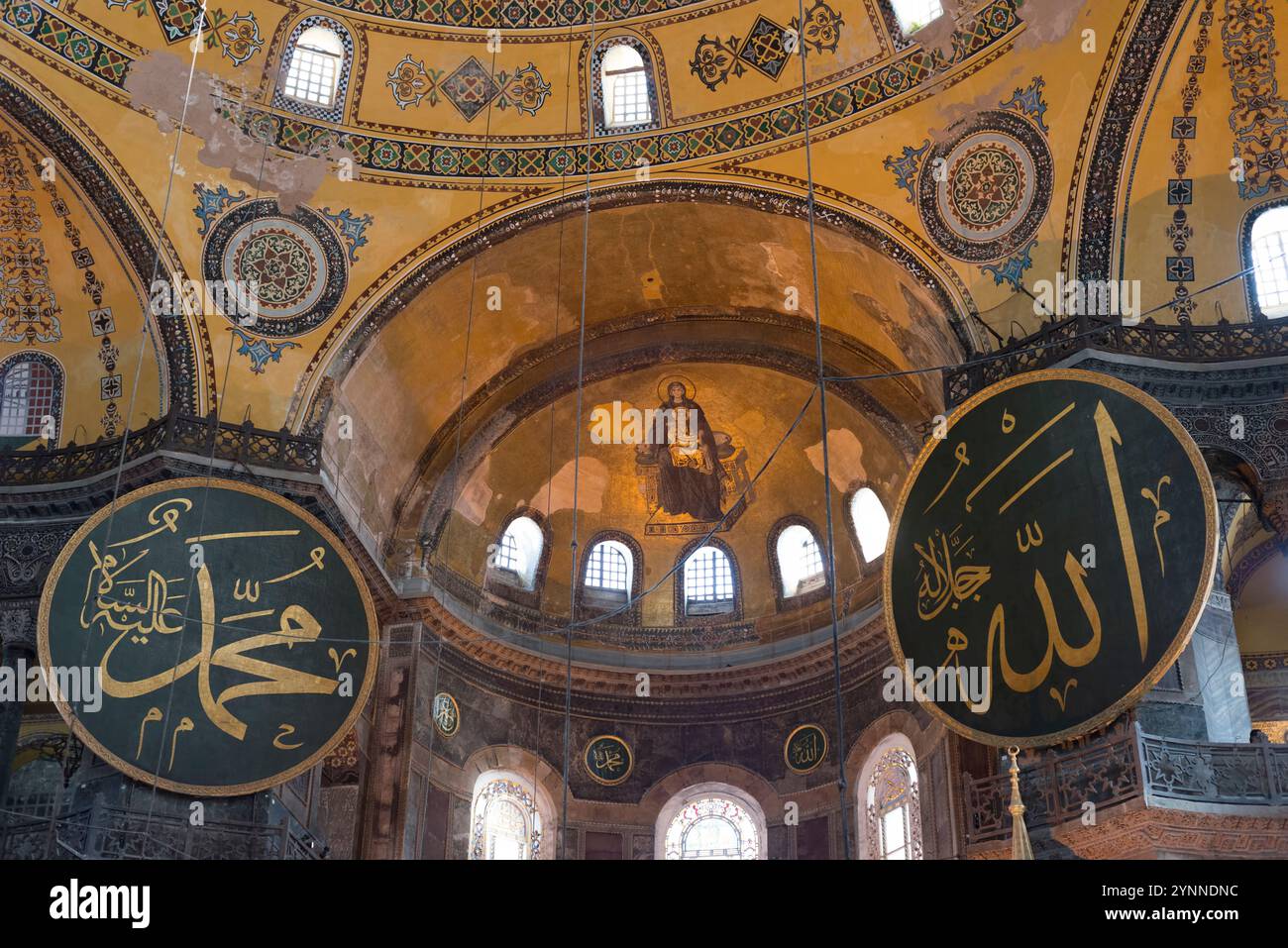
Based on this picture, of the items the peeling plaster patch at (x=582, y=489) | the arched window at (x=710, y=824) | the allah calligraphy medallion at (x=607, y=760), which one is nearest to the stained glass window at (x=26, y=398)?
the peeling plaster patch at (x=582, y=489)

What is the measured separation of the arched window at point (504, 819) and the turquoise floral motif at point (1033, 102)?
8.84m

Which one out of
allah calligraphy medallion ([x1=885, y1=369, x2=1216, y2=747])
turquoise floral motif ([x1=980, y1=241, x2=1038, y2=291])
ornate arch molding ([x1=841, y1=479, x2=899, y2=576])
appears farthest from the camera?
ornate arch molding ([x1=841, y1=479, x2=899, y2=576])

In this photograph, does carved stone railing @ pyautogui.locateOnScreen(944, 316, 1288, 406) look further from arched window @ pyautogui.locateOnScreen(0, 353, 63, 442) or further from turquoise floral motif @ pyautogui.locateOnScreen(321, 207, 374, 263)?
arched window @ pyautogui.locateOnScreen(0, 353, 63, 442)

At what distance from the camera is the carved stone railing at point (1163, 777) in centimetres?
1094

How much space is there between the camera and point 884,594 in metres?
13.0

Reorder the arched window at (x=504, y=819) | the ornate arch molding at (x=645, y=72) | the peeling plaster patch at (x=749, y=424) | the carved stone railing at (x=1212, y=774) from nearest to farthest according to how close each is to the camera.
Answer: the carved stone railing at (x=1212, y=774)
the ornate arch molding at (x=645, y=72)
the arched window at (x=504, y=819)
the peeling plaster patch at (x=749, y=424)

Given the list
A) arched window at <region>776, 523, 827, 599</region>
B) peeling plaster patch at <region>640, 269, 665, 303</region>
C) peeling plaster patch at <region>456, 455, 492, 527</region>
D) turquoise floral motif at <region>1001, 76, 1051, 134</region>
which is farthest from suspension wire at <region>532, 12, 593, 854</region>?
turquoise floral motif at <region>1001, 76, 1051, 134</region>

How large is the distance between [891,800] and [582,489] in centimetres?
522

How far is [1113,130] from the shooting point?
13.7 m

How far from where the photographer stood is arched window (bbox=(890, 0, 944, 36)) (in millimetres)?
14867

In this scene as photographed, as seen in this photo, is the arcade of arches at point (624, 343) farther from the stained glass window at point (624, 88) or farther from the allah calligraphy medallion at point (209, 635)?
the allah calligraphy medallion at point (209, 635)

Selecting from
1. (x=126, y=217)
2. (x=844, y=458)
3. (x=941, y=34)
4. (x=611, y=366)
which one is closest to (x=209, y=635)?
(x=126, y=217)

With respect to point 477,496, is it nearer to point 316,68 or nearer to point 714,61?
point 316,68

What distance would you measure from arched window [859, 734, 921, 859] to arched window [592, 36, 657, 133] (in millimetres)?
6911
